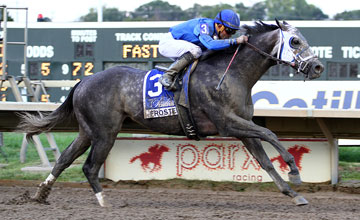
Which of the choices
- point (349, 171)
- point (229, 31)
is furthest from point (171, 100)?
point (349, 171)

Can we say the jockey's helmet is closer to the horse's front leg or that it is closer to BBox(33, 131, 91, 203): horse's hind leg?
the horse's front leg

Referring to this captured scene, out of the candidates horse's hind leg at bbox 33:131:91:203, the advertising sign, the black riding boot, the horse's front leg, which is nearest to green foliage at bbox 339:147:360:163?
the advertising sign

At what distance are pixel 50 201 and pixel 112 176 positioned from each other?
1802 millimetres

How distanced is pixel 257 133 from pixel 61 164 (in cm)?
219

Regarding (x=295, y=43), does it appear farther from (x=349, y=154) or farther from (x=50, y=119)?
(x=349, y=154)

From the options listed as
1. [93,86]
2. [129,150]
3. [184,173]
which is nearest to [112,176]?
[129,150]

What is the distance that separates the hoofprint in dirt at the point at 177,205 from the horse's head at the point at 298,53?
53.4 inches

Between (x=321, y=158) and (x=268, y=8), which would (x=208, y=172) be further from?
(x=268, y=8)

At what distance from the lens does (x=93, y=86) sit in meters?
6.12

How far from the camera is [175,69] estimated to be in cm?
580

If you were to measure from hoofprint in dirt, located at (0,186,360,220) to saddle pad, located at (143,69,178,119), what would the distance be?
3.19 feet

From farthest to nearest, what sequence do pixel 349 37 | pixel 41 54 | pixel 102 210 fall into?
pixel 41 54 < pixel 349 37 < pixel 102 210

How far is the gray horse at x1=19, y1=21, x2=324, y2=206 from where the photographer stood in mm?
5488

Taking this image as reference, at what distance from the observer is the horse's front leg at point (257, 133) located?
209 inches
